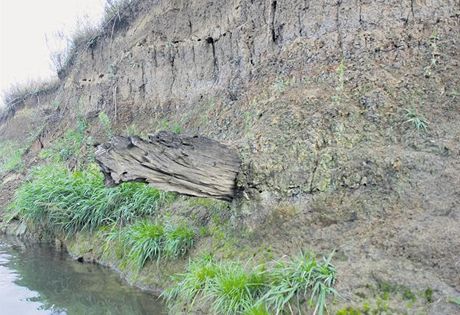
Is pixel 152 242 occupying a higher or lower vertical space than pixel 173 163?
lower

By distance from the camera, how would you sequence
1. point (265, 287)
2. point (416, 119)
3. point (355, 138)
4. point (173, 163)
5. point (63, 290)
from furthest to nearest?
point (63, 290)
point (355, 138)
point (416, 119)
point (173, 163)
point (265, 287)

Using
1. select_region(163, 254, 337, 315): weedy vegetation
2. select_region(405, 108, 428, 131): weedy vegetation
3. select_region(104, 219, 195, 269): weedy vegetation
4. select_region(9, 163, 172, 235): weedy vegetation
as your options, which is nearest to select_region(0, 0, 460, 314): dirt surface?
select_region(405, 108, 428, 131): weedy vegetation

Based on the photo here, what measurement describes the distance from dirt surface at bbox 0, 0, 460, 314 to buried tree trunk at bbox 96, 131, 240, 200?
29cm

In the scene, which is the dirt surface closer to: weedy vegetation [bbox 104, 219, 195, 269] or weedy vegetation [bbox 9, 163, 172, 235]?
weedy vegetation [bbox 104, 219, 195, 269]

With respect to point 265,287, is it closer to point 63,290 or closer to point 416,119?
point 416,119

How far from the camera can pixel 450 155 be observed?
4.57 m

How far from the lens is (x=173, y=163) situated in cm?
471

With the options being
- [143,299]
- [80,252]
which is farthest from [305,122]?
[80,252]

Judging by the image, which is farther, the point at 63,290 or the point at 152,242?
the point at 63,290

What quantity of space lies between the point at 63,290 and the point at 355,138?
14.3 ft

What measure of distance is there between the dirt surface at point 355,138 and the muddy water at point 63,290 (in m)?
1.71

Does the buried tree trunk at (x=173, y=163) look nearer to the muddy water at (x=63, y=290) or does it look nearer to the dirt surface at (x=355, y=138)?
the dirt surface at (x=355, y=138)

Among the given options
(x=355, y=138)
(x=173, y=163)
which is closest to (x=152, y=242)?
(x=173, y=163)

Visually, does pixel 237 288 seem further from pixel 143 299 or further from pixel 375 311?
pixel 143 299
